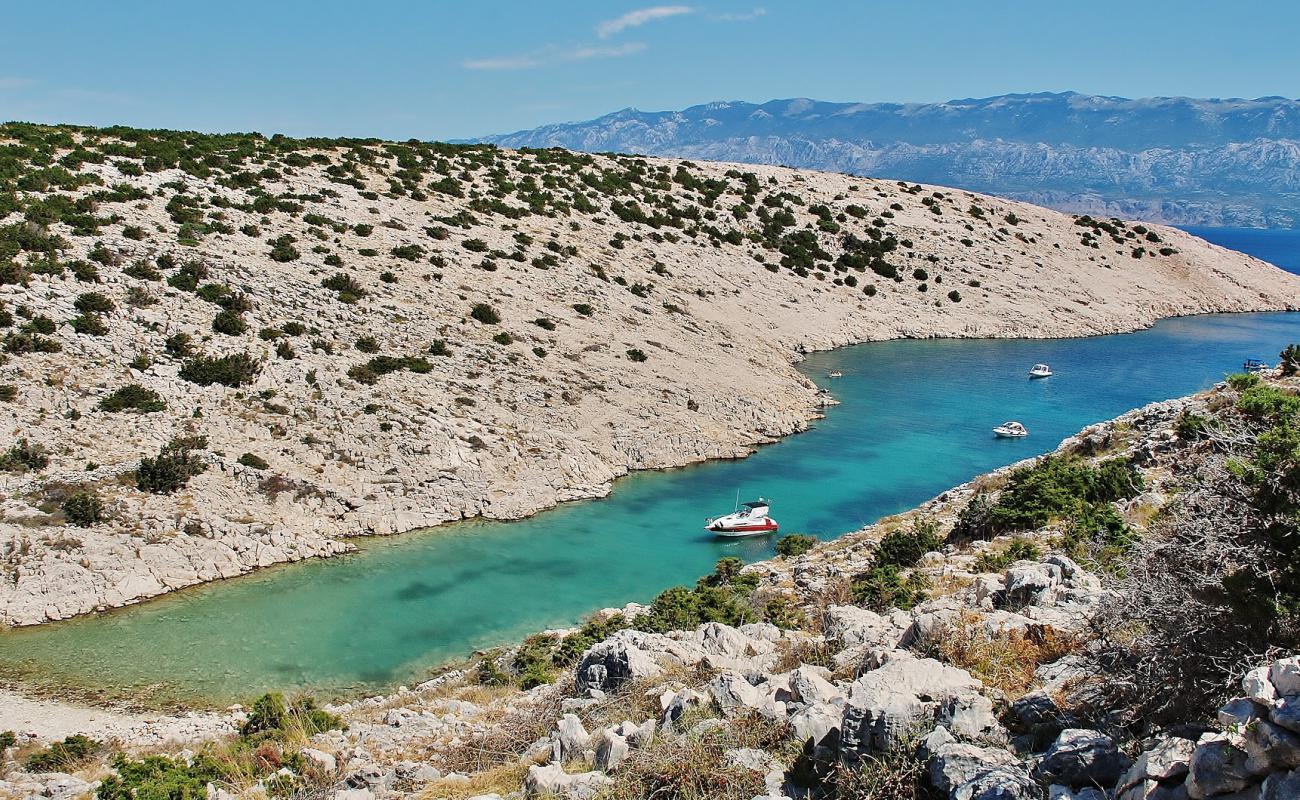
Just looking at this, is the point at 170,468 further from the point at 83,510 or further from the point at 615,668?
the point at 615,668

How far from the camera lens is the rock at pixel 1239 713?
5.64 metres

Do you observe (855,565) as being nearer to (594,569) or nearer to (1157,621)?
(594,569)

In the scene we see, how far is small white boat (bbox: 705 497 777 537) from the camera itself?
30672 millimetres

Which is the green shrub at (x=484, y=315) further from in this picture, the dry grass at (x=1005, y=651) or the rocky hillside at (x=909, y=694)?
the dry grass at (x=1005, y=651)

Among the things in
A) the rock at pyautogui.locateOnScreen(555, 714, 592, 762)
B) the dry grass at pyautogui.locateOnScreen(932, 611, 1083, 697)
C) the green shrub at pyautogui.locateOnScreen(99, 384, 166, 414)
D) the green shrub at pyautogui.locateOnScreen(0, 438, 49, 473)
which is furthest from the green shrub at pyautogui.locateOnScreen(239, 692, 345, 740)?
the green shrub at pyautogui.locateOnScreen(99, 384, 166, 414)

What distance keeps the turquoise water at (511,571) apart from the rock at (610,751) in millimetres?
13053

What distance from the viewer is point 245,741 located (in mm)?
14602

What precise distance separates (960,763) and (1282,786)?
2.68 meters

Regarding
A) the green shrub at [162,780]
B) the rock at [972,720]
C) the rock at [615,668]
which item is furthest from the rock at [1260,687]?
the green shrub at [162,780]

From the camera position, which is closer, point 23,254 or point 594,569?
point 594,569

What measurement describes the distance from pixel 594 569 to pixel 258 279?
2411 centimetres

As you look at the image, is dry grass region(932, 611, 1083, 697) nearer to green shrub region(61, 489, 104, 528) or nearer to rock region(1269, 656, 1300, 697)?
rock region(1269, 656, 1300, 697)

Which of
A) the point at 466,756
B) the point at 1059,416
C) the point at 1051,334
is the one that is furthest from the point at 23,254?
the point at 1051,334

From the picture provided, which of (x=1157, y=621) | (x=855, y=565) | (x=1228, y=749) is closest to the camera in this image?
(x=1228, y=749)
